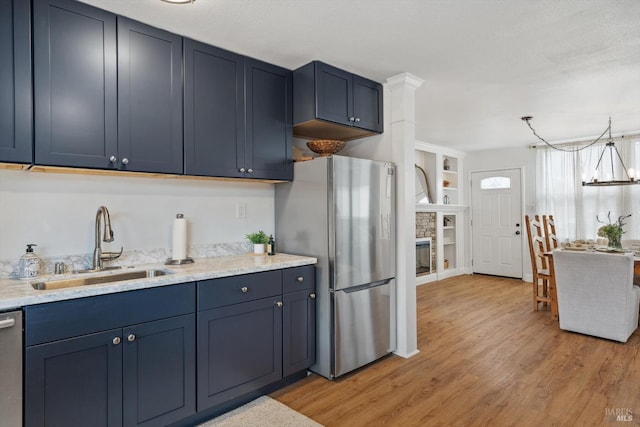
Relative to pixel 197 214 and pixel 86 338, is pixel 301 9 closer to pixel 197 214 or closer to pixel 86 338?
pixel 197 214

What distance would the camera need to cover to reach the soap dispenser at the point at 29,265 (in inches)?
77.9

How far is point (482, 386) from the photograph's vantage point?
2.63 meters

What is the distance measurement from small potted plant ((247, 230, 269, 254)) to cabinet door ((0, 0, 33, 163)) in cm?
154

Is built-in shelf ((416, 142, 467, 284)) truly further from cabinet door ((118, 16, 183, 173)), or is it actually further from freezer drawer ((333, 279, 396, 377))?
cabinet door ((118, 16, 183, 173))

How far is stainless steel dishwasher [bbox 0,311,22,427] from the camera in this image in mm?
1522

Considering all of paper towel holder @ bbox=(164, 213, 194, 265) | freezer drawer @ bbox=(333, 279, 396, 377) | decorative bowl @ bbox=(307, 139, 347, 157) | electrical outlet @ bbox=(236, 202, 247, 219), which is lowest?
freezer drawer @ bbox=(333, 279, 396, 377)

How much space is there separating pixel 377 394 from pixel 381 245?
1110 mm

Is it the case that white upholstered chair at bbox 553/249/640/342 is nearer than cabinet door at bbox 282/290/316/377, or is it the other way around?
cabinet door at bbox 282/290/316/377

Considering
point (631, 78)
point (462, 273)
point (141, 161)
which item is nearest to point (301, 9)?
point (141, 161)

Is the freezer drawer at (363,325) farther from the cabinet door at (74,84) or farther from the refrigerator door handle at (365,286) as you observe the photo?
the cabinet door at (74,84)

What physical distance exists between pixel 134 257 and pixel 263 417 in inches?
52.6

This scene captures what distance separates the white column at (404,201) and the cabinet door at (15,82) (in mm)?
2512

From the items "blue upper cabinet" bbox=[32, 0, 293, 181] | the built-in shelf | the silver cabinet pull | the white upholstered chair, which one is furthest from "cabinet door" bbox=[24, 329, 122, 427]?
the built-in shelf

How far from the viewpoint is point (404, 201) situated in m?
3.14
